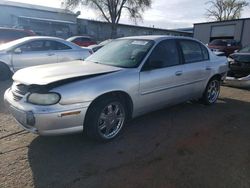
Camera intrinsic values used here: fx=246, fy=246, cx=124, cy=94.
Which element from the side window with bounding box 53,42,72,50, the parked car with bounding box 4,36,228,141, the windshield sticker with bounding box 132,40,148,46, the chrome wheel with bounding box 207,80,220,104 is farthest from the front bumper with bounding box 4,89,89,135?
the side window with bounding box 53,42,72,50

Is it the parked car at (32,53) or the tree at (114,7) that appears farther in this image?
the tree at (114,7)

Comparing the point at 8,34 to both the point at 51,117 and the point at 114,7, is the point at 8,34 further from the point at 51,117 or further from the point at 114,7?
the point at 114,7

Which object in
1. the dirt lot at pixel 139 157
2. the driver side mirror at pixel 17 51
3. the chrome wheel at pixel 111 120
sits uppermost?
the driver side mirror at pixel 17 51

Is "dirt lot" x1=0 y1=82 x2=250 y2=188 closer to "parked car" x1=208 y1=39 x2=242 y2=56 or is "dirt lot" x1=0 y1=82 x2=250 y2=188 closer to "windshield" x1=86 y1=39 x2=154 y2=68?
"windshield" x1=86 y1=39 x2=154 y2=68

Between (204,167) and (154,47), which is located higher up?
(154,47)

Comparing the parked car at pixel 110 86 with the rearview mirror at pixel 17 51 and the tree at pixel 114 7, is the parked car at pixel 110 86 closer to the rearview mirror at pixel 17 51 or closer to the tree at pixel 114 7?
the rearview mirror at pixel 17 51

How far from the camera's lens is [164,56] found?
14.6 ft

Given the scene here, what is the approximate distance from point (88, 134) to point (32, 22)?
1145 inches

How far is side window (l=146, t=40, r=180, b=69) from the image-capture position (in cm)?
411

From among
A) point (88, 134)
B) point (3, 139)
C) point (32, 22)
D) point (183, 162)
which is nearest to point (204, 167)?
point (183, 162)

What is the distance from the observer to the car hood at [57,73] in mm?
3266

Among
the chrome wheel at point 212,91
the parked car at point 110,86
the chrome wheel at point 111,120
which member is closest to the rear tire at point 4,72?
the parked car at point 110,86

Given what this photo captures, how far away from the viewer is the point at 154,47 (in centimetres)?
429

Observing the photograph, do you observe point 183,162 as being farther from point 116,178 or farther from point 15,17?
point 15,17
